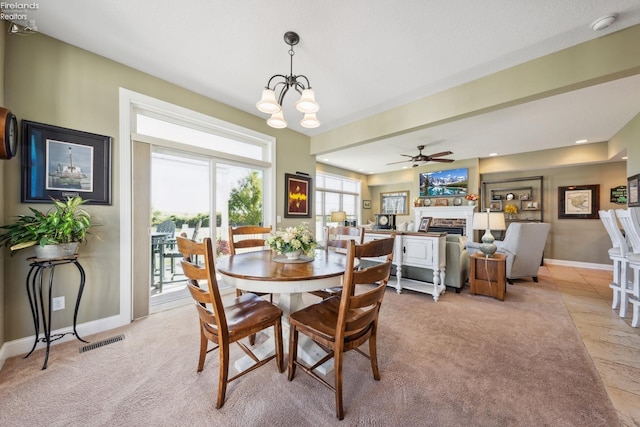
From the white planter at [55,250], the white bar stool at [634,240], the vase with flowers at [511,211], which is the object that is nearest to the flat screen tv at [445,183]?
the vase with flowers at [511,211]

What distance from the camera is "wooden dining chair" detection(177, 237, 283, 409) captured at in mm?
1282

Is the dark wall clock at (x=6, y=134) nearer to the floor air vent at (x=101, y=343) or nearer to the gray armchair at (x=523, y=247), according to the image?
the floor air vent at (x=101, y=343)

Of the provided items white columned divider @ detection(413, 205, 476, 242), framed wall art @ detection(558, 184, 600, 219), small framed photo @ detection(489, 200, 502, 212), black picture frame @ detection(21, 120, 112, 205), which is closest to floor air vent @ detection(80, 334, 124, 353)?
black picture frame @ detection(21, 120, 112, 205)

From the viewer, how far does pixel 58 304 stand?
208 centimetres

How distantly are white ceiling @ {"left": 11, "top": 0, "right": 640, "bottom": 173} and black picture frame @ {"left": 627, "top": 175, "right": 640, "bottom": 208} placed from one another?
99 cm

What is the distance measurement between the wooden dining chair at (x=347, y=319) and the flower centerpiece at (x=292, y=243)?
453 millimetres

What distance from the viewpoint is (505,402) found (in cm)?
143

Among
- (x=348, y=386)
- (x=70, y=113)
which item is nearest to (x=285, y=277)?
(x=348, y=386)

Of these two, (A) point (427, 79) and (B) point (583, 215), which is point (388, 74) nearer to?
(A) point (427, 79)

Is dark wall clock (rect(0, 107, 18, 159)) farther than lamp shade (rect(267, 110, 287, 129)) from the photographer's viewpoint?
No

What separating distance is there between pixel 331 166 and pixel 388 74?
4674 millimetres

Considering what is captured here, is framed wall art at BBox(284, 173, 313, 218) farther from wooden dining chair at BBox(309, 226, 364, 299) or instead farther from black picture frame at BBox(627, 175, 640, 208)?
black picture frame at BBox(627, 175, 640, 208)

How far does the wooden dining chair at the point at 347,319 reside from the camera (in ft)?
4.13

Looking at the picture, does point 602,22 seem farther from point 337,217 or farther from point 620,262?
point 337,217
